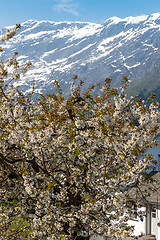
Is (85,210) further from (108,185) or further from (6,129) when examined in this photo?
(6,129)

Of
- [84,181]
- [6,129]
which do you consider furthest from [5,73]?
[84,181]

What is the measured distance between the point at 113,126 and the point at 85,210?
2933 millimetres

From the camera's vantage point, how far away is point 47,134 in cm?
718

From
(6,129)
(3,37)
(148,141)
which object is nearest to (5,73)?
(3,37)

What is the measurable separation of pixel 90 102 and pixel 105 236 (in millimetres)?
5165

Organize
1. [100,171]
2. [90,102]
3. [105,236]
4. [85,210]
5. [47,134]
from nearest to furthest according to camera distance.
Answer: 1. [85,210]
2. [105,236]
3. [47,134]
4. [100,171]
5. [90,102]

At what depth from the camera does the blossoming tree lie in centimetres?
647

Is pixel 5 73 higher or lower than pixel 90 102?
lower

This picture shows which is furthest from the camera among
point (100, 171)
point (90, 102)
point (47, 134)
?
point (90, 102)

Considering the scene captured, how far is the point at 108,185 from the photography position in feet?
21.3

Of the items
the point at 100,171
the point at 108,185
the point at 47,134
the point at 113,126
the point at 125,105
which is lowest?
the point at 108,185

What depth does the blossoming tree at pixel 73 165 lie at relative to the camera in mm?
6473

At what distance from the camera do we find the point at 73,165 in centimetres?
854

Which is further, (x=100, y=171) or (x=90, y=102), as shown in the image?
(x=90, y=102)
